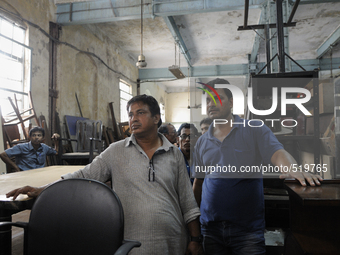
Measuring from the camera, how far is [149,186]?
1.44 meters

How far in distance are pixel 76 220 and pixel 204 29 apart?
25.6ft

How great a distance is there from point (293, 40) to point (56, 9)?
7.54m

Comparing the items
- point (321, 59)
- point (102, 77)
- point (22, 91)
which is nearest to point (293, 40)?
point (321, 59)

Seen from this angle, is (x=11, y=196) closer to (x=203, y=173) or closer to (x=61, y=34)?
(x=203, y=173)

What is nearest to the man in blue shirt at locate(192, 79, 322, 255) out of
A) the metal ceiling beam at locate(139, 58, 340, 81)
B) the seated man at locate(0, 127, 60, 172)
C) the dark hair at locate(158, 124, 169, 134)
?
the dark hair at locate(158, 124, 169, 134)

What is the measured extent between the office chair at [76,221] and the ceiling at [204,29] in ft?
13.1

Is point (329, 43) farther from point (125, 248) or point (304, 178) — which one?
point (125, 248)

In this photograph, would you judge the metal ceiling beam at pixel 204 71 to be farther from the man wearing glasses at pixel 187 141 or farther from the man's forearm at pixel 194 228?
the man's forearm at pixel 194 228

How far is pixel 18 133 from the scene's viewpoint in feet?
16.8

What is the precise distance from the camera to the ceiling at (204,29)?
591 centimetres

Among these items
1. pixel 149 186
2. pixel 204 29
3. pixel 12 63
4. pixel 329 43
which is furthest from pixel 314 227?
pixel 329 43

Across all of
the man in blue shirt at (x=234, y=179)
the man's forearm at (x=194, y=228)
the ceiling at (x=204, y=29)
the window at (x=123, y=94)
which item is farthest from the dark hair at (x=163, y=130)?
the window at (x=123, y=94)

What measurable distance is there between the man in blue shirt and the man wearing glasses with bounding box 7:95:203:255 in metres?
0.14

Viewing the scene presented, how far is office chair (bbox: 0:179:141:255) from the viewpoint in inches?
45.7
